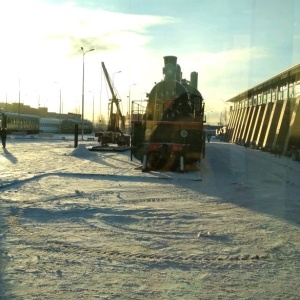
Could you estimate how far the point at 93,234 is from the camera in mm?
8453

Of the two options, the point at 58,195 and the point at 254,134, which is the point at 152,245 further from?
the point at 254,134

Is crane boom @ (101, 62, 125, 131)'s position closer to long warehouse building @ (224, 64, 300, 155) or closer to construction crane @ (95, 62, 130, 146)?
construction crane @ (95, 62, 130, 146)

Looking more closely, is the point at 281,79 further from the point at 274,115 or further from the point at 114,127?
the point at 114,127

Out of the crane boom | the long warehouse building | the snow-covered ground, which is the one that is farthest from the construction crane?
the snow-covered ground

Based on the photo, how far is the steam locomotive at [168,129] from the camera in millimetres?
21062

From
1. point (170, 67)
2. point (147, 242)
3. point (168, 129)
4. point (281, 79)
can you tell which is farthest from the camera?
point (281, 79)

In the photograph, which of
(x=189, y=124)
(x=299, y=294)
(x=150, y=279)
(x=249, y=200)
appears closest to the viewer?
(x=299, y=294)

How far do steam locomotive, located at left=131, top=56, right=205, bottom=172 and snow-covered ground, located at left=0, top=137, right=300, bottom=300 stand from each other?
19.2 feet

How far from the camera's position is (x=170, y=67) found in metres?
28.0

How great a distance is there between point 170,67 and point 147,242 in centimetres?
2118

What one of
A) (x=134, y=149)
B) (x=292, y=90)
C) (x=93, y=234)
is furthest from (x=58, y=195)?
(x=292, y=90)

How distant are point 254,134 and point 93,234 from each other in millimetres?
52211

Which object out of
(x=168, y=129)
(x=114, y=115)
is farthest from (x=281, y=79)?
(x=168, y=129)

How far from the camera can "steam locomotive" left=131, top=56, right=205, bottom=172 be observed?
69.1 ft
